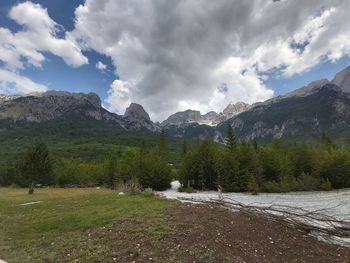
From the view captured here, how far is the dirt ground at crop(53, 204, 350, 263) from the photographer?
11.8 m

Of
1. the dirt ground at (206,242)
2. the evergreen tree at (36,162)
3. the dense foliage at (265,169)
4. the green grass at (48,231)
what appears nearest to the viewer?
the dirt ground at (206,242)

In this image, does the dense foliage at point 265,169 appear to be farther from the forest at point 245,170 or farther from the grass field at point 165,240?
the grass field at point 165,240

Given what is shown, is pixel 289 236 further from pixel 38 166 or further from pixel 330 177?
pixel 330 177

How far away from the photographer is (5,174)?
119625 mm

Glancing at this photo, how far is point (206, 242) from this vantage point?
13.3 metres

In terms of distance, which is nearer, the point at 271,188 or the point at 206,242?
the point at 206,242

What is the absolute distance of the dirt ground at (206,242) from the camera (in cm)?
1184

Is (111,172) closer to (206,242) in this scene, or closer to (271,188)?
(271,188)

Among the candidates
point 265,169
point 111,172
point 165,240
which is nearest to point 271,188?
point 265,169

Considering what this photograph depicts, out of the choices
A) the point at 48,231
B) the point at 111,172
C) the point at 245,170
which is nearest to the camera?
the point at 48,231

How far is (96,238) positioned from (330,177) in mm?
73812

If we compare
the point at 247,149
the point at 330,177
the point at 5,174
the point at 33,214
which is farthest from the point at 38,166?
the point at 5,174

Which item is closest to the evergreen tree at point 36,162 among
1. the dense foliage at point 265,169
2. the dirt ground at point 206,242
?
the dense foliage at point 265,169

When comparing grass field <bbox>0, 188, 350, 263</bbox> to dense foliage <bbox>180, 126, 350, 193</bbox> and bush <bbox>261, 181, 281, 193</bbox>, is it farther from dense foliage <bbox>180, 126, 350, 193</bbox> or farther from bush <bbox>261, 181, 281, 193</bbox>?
bush <bbox>261, 181, 281, 193</bbox>
